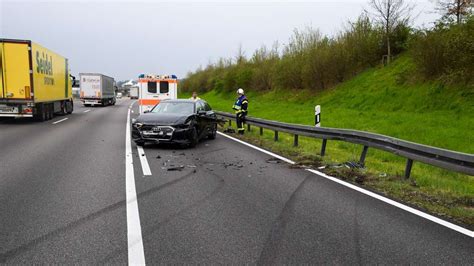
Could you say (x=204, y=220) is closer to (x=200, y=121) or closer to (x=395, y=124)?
(x=200, y=121)

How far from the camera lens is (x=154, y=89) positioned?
23.0 metres

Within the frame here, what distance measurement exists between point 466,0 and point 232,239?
71.8ft

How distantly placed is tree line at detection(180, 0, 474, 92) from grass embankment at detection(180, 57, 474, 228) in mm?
950

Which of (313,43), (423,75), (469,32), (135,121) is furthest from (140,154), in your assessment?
(313,43)

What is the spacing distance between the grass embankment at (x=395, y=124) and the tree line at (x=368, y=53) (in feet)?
3.12

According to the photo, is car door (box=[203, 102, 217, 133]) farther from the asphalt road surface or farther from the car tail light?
the car tail light

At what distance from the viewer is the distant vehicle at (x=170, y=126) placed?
11797mm

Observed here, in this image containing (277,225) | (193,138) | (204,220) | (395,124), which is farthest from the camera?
(395,124)

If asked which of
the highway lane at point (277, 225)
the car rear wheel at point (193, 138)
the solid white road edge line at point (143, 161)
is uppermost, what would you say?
the car rear wheel at point (193, 138)

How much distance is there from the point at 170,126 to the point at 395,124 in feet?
30.3

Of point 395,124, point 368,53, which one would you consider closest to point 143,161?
point 395,124

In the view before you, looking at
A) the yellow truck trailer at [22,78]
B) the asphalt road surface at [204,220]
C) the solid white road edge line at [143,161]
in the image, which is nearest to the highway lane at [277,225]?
the asphalt road surface at [204,220]

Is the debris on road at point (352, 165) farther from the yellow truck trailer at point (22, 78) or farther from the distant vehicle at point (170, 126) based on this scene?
the yellow truck trailer at point (22, 78)

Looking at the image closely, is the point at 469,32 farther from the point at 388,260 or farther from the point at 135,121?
the point at 388,260
